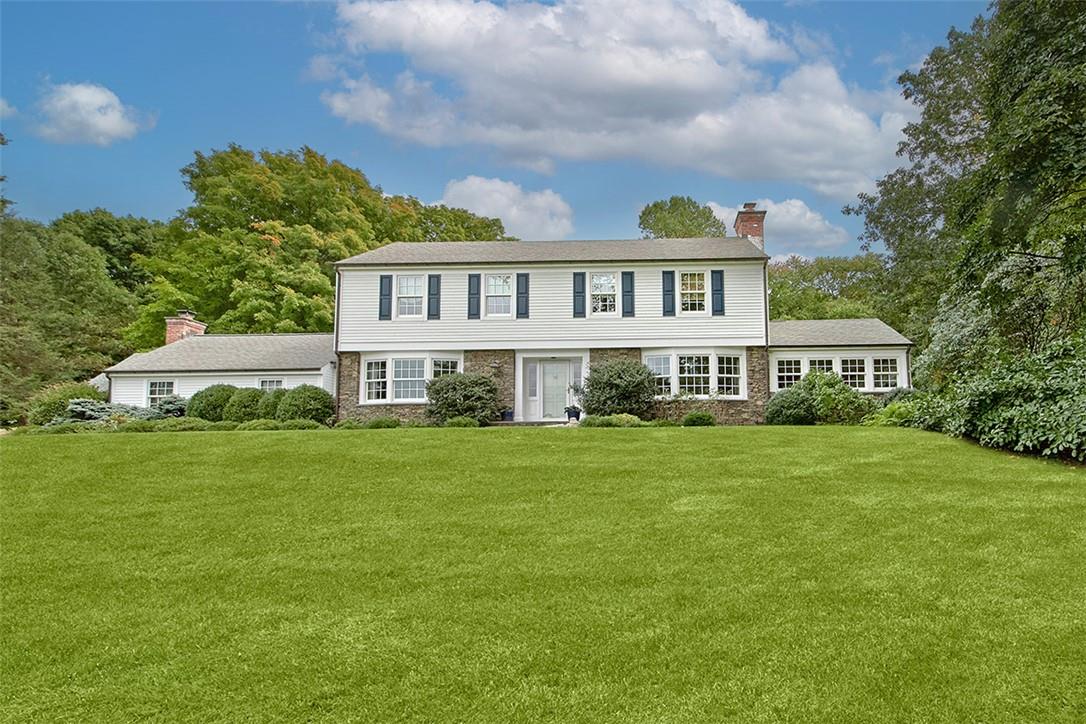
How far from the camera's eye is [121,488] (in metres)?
8.79

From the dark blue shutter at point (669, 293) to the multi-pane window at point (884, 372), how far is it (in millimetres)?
7198

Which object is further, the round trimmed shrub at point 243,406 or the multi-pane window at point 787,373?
the multi-pane window at point 787,373

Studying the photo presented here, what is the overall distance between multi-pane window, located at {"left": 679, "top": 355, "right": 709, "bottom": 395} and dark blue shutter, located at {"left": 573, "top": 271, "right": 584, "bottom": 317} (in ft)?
11.5

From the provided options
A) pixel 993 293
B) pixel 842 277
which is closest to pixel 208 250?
pixel 993 293

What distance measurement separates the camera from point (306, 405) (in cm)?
2112

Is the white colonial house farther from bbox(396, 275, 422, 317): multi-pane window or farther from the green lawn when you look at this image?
the green lawn

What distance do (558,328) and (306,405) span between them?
8101 millimetres

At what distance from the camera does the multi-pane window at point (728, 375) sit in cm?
2162

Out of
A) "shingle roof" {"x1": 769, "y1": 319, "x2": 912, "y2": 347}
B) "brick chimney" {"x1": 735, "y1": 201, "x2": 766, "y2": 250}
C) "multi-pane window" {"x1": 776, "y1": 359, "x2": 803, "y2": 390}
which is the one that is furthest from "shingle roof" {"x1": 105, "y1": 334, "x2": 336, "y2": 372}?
"shingle roof" {"x1": 769, "y1": 319, "x2": 912, "y2": 347}

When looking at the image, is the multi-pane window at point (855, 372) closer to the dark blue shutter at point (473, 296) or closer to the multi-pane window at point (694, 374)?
the multi-pane window at point (694, 374)

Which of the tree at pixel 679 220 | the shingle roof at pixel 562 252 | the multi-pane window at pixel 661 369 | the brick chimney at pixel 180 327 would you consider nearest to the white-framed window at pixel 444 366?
the shingle roof at pixel 562 252

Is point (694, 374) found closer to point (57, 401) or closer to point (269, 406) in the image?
point (269, 406)

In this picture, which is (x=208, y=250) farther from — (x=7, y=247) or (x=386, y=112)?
(x=386, y=112)

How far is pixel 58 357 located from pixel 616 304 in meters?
27.3
